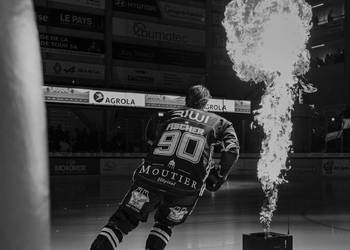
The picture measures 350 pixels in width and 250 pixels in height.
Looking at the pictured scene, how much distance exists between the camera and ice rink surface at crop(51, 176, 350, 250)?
7.45 m

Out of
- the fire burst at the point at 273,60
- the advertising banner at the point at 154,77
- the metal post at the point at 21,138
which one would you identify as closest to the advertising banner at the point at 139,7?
the advertising banner at the point at 154,77

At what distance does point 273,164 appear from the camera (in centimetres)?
646

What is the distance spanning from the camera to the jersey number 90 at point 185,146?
4812 millimetres

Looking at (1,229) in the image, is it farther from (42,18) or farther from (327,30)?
(327,30)

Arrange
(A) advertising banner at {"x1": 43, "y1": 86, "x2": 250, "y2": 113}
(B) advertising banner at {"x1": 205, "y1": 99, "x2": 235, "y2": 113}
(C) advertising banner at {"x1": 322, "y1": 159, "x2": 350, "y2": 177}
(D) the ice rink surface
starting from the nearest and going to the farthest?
(D) the ice rink surface, (C) advertising banner at {"x1": 322, "y1": 159, "x2": 350, "y2": 177}, (A) advertising banner at {"x1": 43, "y1": 86, "x2": 250, "y2": 113}, (B) advertising banner at {"x1": 205, "y1": 99, "x2": 235, "y2": 113}

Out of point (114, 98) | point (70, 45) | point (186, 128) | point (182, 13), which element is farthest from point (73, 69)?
point (186, 128)

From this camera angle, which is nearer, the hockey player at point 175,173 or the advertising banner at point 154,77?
the hockey player at point 175,173

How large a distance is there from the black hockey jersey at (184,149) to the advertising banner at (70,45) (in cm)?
2779

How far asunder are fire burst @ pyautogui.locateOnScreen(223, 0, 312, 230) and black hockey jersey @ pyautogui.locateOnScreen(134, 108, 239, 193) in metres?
1.57

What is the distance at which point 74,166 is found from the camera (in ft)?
81.4

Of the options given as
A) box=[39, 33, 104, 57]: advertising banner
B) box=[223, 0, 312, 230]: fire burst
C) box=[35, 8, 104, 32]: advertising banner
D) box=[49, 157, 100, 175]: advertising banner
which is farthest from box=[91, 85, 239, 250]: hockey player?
box=[35, 8, 104, 32]: advertising banner

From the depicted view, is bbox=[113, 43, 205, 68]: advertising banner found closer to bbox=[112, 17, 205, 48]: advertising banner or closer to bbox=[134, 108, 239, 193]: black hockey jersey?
bbox=[112, 17, 205, 48]: advertising banner

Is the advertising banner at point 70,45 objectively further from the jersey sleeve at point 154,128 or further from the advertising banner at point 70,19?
the jersey sleeve at point 154,128

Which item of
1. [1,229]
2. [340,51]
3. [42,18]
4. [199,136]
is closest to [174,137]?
[199,136]
